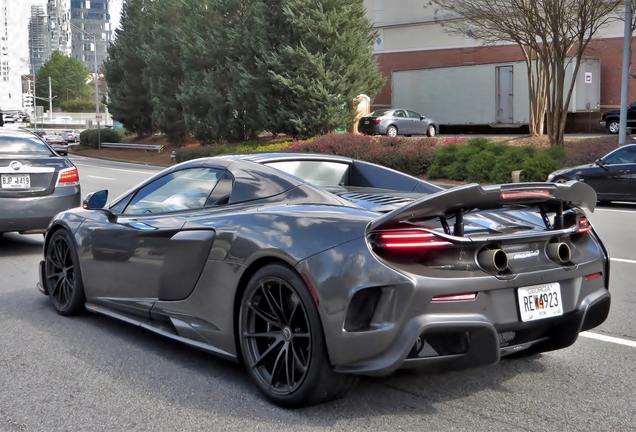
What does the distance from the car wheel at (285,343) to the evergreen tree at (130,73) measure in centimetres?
4791

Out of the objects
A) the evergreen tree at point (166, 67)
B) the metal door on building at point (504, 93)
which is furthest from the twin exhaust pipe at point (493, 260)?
the evergreen tree at point (166, 67)

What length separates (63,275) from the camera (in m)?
6.83

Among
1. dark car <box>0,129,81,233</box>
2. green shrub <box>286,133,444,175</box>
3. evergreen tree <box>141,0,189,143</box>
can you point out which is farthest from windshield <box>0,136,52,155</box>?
evergreen tree <box>141,0,189,143</box>

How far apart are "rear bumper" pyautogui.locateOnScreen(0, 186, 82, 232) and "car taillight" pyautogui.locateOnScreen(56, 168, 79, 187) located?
0.26 feet

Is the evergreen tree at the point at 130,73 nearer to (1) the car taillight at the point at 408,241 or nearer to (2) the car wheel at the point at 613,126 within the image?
(2) the car wheel at the point at 613,126

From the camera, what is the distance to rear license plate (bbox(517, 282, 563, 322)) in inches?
175

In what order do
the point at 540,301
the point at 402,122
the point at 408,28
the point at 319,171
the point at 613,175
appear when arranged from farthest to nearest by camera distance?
the point at 408,28 < the point at 402,122 < the point at 613,175 < the point at 319,171 < the point at 540,301

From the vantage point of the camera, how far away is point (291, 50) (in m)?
34.4

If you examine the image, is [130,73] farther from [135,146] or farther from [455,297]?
[455,297]

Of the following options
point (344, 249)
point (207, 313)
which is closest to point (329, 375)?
point (344, 249)

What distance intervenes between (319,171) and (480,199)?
1.97 m

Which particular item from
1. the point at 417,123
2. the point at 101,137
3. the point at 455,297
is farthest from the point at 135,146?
the point at 455,297

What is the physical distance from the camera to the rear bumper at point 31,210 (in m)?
9.99

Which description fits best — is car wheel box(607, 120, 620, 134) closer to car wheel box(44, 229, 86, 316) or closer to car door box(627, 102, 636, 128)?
car door box(627, 102, 636, 128)
